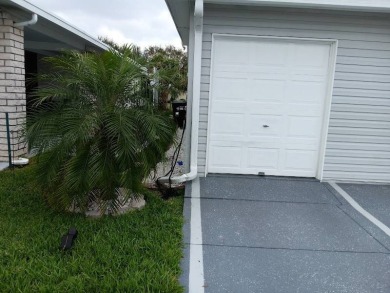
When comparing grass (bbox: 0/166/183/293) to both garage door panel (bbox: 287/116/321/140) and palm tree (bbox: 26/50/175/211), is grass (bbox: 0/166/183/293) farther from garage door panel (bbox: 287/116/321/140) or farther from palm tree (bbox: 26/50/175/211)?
garage door panel (bbox: 287/116/321/140)

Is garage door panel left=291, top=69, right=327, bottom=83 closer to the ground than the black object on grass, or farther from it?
farther from it

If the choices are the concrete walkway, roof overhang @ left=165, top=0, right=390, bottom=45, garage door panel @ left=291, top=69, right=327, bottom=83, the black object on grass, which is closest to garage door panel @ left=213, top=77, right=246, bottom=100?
garage door panel @ left=291, top=69, right=327, bottom=83

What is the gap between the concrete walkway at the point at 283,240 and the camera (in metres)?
2.67

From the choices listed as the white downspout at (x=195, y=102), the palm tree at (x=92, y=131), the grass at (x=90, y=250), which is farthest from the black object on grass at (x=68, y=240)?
the white downspout at (x=195, y=102)

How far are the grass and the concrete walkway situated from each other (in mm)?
214

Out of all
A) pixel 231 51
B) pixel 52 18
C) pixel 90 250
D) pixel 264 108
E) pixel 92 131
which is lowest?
pixel 90 250

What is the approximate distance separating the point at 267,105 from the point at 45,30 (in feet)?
16.8

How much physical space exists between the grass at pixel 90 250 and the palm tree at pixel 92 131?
0.30 metres

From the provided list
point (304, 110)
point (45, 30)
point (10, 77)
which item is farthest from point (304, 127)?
point (45, 30)

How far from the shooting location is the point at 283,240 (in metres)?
3.37

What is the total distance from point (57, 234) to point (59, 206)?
468 millimetres

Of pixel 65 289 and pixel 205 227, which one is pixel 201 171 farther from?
pixel 65 289

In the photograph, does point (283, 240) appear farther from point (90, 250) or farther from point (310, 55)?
point (310, 55)

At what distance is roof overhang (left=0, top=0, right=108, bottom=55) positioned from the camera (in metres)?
5.34
